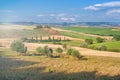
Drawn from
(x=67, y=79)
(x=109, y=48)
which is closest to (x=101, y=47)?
(x=109, y=48)

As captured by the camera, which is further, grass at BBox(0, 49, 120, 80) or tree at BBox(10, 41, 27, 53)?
tree at BBox(10, 41, 27, 53)

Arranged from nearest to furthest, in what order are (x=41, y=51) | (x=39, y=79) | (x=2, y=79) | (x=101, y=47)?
(x=2, y=79) < (x=39, y=79) < (x=41, y=51) < (x=101, y=47)

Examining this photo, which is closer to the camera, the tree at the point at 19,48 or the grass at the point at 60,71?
the grass at the point at 60,71

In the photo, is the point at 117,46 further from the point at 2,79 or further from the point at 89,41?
the point at 2,79

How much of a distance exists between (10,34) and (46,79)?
167m

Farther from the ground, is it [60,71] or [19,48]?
[60,71]

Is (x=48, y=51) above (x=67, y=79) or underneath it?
underneath

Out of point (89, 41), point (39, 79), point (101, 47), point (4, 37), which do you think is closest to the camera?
point (39, 79)

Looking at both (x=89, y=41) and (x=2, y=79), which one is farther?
(x=89, y=41)

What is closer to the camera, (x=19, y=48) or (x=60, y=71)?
(x=60, y=71)

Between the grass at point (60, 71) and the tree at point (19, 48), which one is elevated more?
the grass at point (60, 71)

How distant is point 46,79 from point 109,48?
104 meters

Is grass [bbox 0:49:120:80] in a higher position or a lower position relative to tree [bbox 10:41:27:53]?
higher

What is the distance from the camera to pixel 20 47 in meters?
106
